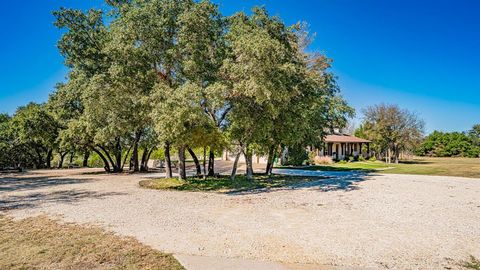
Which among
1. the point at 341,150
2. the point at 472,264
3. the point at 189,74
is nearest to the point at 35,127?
the point at 189,74

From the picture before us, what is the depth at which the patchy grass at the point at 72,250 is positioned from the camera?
18.2ft

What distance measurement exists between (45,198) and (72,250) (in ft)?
26.2

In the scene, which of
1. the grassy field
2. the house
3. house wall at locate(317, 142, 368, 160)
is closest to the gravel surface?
the grassy field

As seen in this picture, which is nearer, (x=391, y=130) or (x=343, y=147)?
(x=391, y=130)

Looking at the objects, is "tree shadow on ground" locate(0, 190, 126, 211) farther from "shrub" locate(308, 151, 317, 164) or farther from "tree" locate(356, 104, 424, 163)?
"tree" locate(356, 104, 424, 163)

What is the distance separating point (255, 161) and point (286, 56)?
25055 mm

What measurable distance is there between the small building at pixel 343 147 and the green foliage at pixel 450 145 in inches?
813

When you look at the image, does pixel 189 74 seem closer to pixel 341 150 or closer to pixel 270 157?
pixel 270 157

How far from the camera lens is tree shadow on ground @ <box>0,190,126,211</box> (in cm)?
1130

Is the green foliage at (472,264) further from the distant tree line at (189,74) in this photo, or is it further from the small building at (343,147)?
the small building at (343,147)

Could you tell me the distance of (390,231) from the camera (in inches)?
312

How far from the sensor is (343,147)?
4553 cm

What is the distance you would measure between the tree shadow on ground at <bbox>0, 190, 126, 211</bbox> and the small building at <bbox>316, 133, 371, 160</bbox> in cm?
3158

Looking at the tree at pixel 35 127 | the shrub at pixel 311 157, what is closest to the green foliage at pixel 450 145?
the shrub at pixel 311 157
